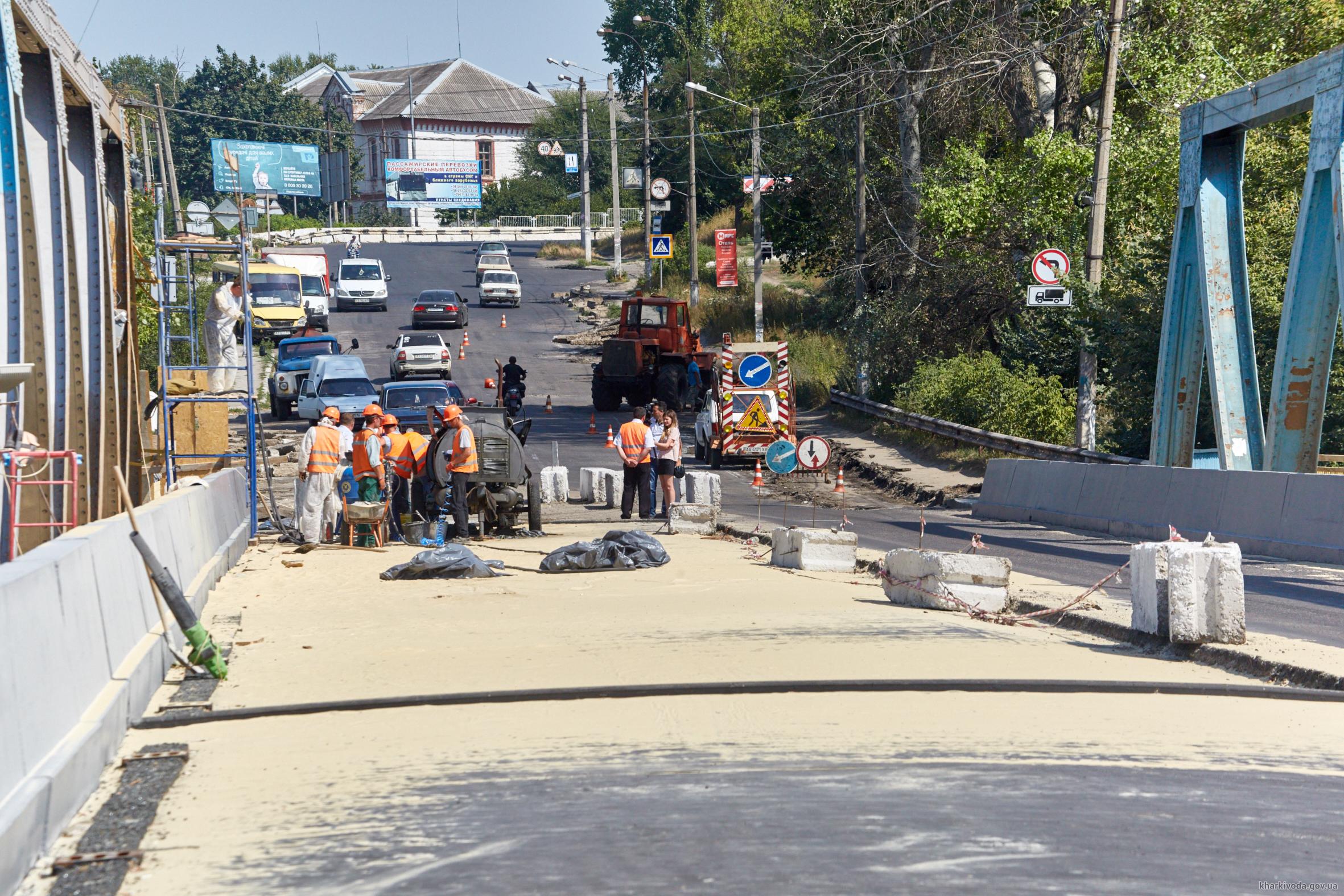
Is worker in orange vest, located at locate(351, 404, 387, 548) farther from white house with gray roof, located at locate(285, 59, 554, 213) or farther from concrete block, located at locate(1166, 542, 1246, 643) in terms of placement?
white house with gray roof, located at locate(285, 59, 554, 213)

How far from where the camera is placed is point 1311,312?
16203 mm

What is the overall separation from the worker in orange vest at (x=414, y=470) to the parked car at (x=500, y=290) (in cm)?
4416

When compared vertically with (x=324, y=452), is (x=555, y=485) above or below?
below

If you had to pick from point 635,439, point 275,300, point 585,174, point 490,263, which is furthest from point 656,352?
point 585,174

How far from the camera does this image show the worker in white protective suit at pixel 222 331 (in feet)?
70.7

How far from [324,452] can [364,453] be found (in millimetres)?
529

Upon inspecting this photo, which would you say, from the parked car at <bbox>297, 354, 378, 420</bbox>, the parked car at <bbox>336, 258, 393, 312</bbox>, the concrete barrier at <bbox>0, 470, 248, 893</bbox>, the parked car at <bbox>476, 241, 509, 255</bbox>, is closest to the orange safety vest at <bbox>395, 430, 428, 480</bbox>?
the concrete barrier at <bbox>0, 470, 248, 893</bbox>

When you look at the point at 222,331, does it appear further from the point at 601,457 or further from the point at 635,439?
the point at 601,457

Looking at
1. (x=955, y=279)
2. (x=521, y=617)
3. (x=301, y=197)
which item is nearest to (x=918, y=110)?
(x=955, y=279)

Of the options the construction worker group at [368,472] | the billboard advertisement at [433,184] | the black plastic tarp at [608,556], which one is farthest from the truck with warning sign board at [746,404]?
the billboard advertisement at [433,184]

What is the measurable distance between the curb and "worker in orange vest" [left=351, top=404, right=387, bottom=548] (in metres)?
9.04

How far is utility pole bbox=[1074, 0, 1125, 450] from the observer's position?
24047 mm

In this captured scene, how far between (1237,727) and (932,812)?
252 cm

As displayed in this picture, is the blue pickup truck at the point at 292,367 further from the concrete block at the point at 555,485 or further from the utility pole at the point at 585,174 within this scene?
the utility pole at the point at 585,174
